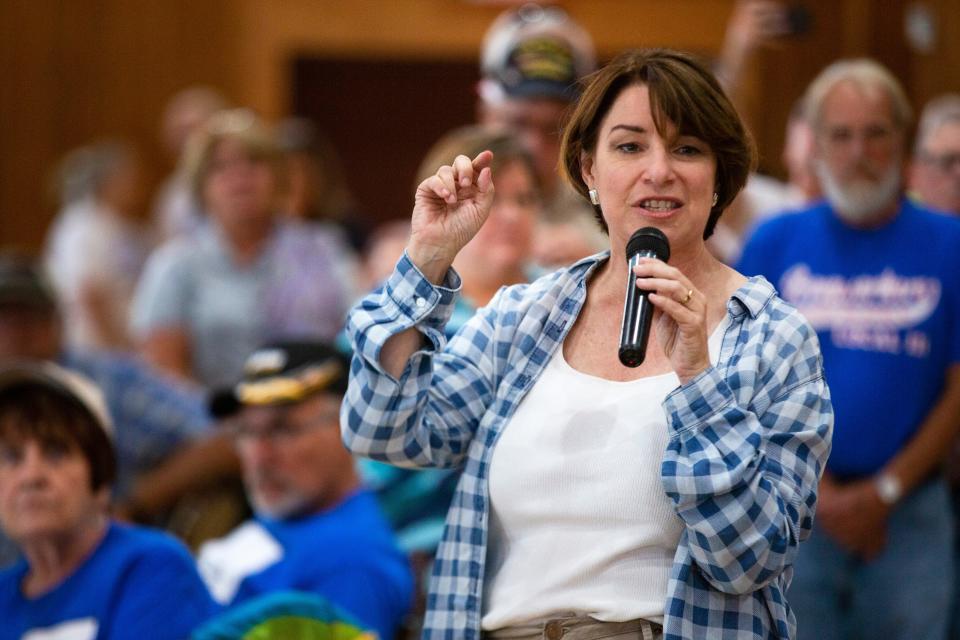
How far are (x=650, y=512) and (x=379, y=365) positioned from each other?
1.33 ft

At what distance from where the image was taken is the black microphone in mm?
1615

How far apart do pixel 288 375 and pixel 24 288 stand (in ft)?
3.08

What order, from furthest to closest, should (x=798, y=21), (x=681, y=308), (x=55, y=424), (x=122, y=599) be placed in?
(x=798, y=21) < (x=55, y=424) < (x=122, y=599) < (x=681, y=308)

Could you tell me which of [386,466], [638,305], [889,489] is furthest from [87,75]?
[638,305]

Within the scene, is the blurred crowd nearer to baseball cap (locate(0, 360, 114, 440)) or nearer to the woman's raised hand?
baseball cap (locate(0, 360, 114, 440))

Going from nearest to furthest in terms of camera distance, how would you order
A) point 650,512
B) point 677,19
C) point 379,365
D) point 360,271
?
point 650,512, point 379,365, point 360,271, point 677,19

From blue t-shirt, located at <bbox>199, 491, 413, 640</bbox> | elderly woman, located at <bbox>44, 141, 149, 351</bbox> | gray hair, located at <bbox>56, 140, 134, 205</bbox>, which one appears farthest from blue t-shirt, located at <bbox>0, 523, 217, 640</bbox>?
gray hair, located at <bbox>56, 140, 134, 205</bbox>

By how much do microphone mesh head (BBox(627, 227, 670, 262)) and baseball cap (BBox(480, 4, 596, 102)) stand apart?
1.78 meters

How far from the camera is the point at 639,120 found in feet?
5.86

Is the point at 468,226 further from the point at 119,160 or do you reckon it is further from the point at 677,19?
the point at 677,19

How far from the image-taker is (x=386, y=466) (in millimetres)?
3320

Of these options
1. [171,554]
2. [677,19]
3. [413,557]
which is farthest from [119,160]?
[171,554]

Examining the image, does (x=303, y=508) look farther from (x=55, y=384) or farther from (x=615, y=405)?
(x=615, y=405)

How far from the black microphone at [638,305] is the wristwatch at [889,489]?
1.25 metres
